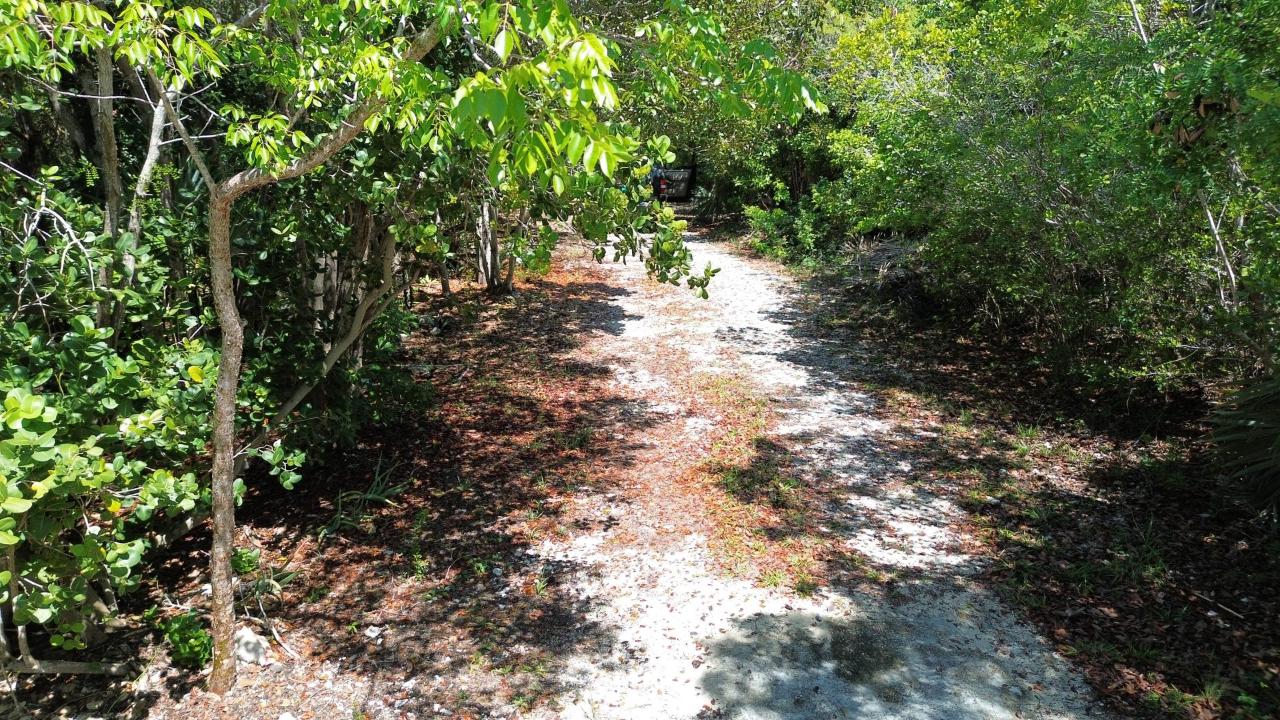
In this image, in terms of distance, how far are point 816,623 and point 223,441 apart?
355 centimetres

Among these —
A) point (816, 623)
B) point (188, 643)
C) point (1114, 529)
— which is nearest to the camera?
point (188, 643)

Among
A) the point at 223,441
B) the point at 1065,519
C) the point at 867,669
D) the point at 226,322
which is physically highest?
the point at 226,322

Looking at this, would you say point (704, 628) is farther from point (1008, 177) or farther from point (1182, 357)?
point (1008, 177)

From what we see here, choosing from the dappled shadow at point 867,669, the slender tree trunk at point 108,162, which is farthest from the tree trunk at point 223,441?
the dappled shadow at point 867,669

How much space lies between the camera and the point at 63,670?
3.99m

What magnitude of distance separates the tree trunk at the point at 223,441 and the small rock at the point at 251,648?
18 cm

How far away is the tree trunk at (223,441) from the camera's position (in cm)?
Result: 361

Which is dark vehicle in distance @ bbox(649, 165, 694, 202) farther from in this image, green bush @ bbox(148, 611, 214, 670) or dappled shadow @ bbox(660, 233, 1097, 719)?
green bush @ bbox(148, 611, 214, 670)

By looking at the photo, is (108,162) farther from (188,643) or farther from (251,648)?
(251,648)

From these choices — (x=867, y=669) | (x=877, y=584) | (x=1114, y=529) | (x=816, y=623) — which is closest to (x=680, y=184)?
(x=1114, y=529)

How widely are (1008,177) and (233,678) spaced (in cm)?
774

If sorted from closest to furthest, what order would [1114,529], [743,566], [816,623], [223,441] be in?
[223,441] → [816,623] → [743,566] → [1114,529]

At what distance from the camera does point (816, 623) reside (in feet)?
15.5

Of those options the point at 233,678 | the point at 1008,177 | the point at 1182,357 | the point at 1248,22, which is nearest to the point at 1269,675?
the point at 1182,357
